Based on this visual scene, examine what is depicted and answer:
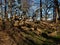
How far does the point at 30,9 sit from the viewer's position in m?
19.8

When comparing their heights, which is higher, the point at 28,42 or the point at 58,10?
the point at 58,10

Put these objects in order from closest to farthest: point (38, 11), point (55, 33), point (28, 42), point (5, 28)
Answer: point (28, 42)
point (5, 28)
point (55, 33)
point (38, 11)

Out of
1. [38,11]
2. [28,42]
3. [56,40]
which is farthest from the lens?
[38,11]

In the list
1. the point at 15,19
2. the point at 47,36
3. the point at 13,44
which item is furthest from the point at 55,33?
the point at 13,44

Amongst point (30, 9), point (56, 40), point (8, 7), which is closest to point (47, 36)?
point (56, 40)

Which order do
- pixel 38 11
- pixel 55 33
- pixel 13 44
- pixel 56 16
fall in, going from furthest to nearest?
pixel 38 11 → pixel 56 16 → pixel 55 33 → pixel 13 44

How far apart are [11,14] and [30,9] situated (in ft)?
16.0

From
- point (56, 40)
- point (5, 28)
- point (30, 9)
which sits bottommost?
point (56, 40)

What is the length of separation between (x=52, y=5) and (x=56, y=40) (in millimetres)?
7790

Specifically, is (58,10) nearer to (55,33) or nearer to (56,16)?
(56,16)

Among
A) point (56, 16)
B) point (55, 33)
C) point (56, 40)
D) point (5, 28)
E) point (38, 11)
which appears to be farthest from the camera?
point (38, 11)

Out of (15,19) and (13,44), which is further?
(15,19)

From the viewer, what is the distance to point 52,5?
19.6 meters

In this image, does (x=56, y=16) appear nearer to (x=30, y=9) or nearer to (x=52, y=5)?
(x=52, y=5)
